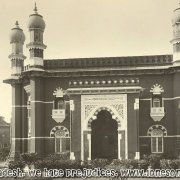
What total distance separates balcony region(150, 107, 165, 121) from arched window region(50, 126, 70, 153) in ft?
17.9

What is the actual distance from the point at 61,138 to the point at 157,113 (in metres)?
6.21

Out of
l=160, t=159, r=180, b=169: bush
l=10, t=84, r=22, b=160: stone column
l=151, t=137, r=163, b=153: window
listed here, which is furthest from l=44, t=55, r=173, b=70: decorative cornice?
l=160, t=159, r=180, b=169: bush

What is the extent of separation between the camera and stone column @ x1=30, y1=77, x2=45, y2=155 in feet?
88.6

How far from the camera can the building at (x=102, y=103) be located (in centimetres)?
2547

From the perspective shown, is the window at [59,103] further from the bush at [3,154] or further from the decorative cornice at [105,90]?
the bush at [3,154]

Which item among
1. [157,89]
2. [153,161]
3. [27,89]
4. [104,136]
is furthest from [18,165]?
[157,89]

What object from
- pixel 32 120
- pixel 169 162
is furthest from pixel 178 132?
pixel 32 120

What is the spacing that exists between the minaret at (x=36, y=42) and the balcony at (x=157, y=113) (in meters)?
7.62

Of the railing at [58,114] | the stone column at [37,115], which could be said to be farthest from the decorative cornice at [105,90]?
the stone column at [37,115]

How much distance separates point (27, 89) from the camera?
28.9 meters

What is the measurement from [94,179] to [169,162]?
4.16m

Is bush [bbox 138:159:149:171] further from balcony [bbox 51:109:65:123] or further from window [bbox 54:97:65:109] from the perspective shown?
window [bbox 54:97:65:109]

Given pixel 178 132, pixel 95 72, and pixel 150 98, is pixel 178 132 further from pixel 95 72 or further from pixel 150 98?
pixel 95 72

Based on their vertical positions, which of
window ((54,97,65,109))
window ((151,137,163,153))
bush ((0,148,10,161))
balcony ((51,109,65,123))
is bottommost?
bush ((0,148,10,161))
